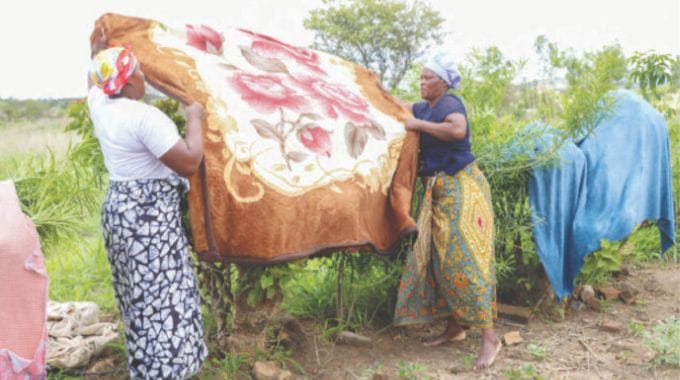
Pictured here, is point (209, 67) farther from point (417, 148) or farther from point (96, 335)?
point (96, 335)

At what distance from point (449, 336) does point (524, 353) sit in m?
0.48

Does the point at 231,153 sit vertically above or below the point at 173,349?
above

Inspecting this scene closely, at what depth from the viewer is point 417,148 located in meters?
3.77

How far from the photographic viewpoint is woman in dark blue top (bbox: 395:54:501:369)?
3.81 metres

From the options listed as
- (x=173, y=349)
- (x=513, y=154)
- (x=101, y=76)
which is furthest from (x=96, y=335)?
(x=513, y=154)

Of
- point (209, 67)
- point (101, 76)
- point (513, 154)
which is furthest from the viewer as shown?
point (513, 154)

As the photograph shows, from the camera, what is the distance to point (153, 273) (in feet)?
9.21

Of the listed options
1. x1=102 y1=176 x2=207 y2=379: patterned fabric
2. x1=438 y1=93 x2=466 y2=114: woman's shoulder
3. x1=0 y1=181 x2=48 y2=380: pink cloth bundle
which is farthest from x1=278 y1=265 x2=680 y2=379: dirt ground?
x1=0 y1=181 x2=48 y2=380: pink cloth bundle

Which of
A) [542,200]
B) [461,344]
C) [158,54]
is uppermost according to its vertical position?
[158,54]

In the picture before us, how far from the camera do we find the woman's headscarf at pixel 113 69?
2689 mm

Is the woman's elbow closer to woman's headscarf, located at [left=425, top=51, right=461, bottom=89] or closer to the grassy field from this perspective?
the grassy field

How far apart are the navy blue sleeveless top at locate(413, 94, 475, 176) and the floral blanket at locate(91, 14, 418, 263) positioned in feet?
0.49

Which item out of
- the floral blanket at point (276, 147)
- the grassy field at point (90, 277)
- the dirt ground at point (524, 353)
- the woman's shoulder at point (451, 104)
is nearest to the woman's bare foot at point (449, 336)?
the dirt ground at point (524, 353)

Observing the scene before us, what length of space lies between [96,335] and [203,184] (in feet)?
5.58
